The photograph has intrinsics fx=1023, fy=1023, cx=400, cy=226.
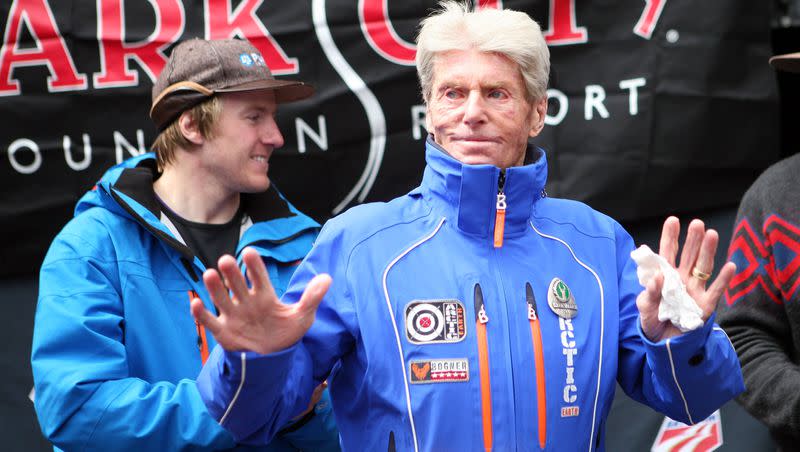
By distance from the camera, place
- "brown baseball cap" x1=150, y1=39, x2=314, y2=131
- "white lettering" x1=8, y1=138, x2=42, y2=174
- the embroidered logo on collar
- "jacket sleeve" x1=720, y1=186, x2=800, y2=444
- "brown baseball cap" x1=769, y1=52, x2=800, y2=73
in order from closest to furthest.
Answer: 1. the embroidered logo on collar
2. "jacket sleeve" x1=720, y1=186, x2=800, y2=444
3. "brown baseball cap" x1=769, y1=52, x2=800, y2=73
4. "brown baseball cap" x1=150, y1=39, x2=314, y2=131
5. "white lettering" x1=8, y1=138, x2=42, y2=174

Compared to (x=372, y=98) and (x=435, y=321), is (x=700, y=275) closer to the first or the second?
(x=435, y=321)

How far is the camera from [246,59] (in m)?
2.77

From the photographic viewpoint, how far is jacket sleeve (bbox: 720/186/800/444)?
8.16 ft

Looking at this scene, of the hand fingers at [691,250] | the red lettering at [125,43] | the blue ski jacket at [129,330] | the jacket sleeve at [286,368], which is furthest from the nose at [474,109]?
the red lettering at [125,43]

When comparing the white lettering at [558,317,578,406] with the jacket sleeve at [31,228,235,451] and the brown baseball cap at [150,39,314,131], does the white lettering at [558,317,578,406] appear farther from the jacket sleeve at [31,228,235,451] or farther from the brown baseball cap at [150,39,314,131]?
the brown baseball cap at [150,39,314,131]

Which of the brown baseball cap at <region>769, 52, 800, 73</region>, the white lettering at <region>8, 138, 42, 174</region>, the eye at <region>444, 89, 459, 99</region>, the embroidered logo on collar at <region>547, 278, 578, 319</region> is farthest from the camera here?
the white lettering at <region>8, 138, 42, 174</region>

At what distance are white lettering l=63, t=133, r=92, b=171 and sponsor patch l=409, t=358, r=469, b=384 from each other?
5.88ft

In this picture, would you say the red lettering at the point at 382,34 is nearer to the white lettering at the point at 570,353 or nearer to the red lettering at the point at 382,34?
the red lettering at the point at 382,34

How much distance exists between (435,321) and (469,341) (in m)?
0.07

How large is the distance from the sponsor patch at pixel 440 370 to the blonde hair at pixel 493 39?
1.88 ft

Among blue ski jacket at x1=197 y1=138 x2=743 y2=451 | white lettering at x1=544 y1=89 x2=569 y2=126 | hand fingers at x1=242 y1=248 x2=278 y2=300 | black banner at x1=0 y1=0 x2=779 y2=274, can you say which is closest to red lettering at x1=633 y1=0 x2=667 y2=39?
black banner at x1=0 y1=0 x2=779 y2=274

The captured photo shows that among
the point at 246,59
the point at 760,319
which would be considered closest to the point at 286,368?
the point at 246,59

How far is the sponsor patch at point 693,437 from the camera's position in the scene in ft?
10.3

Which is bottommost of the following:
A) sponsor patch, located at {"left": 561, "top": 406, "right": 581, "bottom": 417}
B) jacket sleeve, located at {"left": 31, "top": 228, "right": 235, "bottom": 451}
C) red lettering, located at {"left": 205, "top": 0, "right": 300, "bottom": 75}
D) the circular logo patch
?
jacket sleeve, located at {"left": 31, "top": 228, "right": 235, "bottom": 451}
